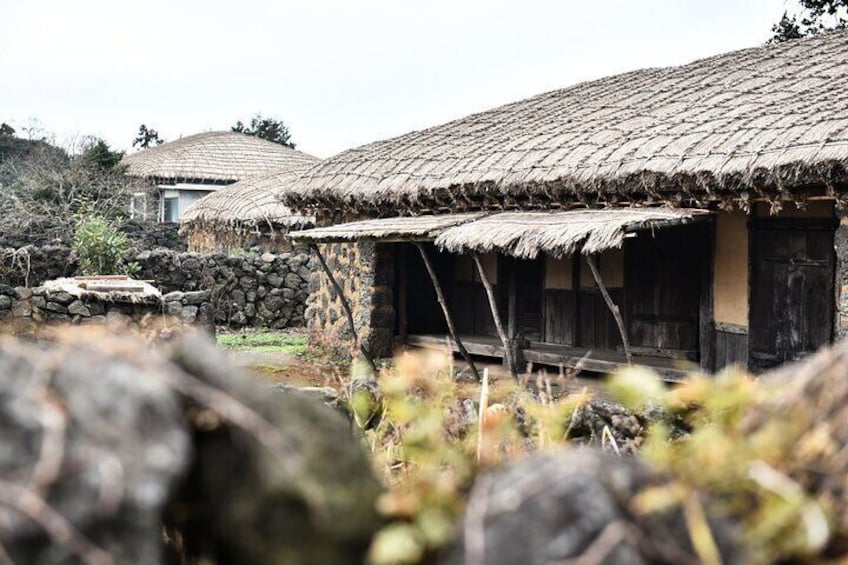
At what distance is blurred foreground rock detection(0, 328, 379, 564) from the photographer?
128 centimetres

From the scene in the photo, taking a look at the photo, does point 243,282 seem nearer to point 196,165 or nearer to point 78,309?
point 78,309

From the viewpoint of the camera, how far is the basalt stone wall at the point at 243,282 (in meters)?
16.8

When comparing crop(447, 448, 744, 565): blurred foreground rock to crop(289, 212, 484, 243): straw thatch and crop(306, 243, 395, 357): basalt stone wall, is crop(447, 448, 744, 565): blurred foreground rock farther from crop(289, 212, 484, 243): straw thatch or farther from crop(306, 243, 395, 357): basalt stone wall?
crop(306, 243, 395, 357): basalt stone wall

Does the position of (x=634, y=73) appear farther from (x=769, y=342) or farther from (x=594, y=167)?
(x=769, y=342)

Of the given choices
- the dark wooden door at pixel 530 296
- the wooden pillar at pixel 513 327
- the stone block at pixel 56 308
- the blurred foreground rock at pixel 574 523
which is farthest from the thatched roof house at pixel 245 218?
the blurred foreground rock at pixel 574 523

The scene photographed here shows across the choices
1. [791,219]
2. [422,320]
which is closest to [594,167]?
[791,219]

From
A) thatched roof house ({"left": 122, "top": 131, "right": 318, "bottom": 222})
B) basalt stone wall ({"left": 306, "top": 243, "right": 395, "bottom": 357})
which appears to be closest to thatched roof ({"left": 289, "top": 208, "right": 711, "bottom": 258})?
basalt stone wall ({"left": 306, "top": 243, "right": 395, "bottom": 357})

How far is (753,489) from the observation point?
4.77 feet

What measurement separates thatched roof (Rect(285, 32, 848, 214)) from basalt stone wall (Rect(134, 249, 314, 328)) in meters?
4.20

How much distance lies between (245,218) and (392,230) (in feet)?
40.0

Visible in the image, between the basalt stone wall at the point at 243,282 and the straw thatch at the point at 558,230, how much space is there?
775 centimetres

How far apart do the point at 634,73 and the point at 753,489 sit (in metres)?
12.8

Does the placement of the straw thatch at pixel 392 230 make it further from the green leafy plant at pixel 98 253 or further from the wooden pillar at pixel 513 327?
the green leafy plant at pixel 98 253

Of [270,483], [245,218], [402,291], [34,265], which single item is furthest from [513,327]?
[245,218]
